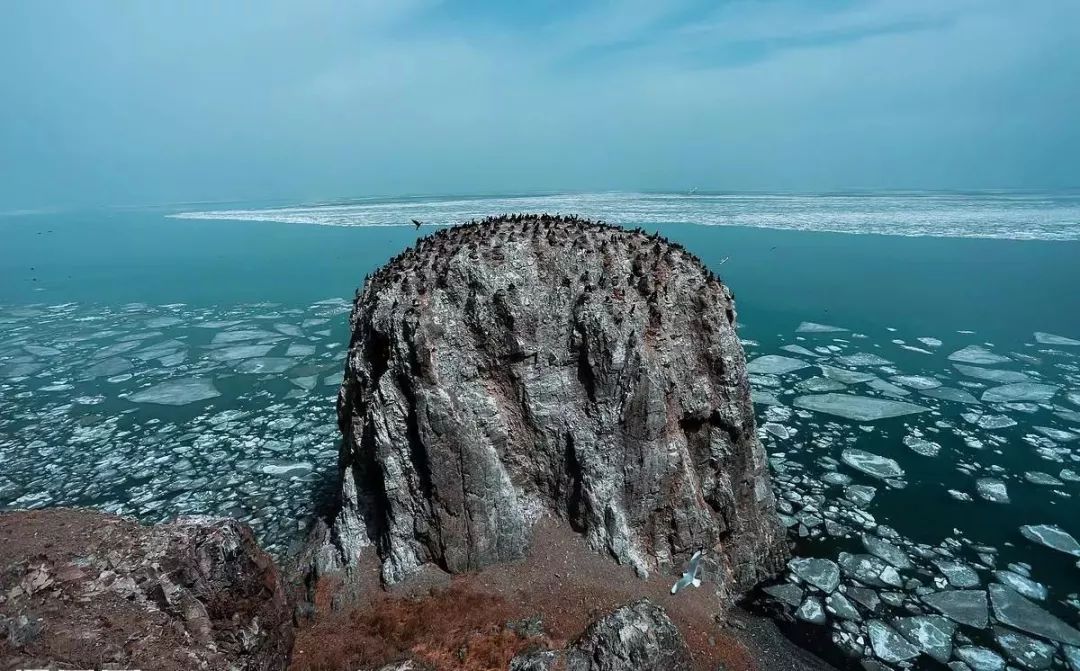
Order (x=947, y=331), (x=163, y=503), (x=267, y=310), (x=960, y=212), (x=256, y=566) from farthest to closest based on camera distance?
1. (x=960, y=212)
2. (x=267, y=310)
3. (x=947, y=331)
4. (x=163, y=503)
5. (x=256, y=566)

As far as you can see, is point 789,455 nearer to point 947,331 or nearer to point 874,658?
point 874,658

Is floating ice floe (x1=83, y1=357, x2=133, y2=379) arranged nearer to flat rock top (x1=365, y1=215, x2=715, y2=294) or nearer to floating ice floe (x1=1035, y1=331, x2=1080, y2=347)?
flat rock top (x1=365, y1=215, x2=715, y2=294)

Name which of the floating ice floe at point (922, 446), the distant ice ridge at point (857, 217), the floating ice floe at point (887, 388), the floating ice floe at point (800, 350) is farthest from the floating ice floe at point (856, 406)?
the distant ice ridge at point (857, 217)

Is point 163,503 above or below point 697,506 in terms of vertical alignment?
below

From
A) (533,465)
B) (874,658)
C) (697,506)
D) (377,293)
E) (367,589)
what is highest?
(377,293)

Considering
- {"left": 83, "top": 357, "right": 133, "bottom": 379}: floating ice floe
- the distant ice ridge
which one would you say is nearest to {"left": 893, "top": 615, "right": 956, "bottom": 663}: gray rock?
{"left": 83, "top": 357, "right": 133, "bottom": 379}: floating ice floe

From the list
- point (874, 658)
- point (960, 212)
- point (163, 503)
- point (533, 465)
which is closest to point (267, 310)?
point (163, 503)

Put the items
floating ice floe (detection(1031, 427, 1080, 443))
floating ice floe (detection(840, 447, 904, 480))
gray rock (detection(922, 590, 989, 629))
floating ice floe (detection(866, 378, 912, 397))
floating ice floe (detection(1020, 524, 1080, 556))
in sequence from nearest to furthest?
1. gray rock (detection(922, 590, 989, 629))
2. floating ice floe (detection(1020, 524, 1080, 556))
3. floating ice floe (detection(840, 447, 904, 480))
4. floating ice floe (detection(1031, 427, 1080, 443))
5. floating ice floe (detection(866, 378, 912, 397))
